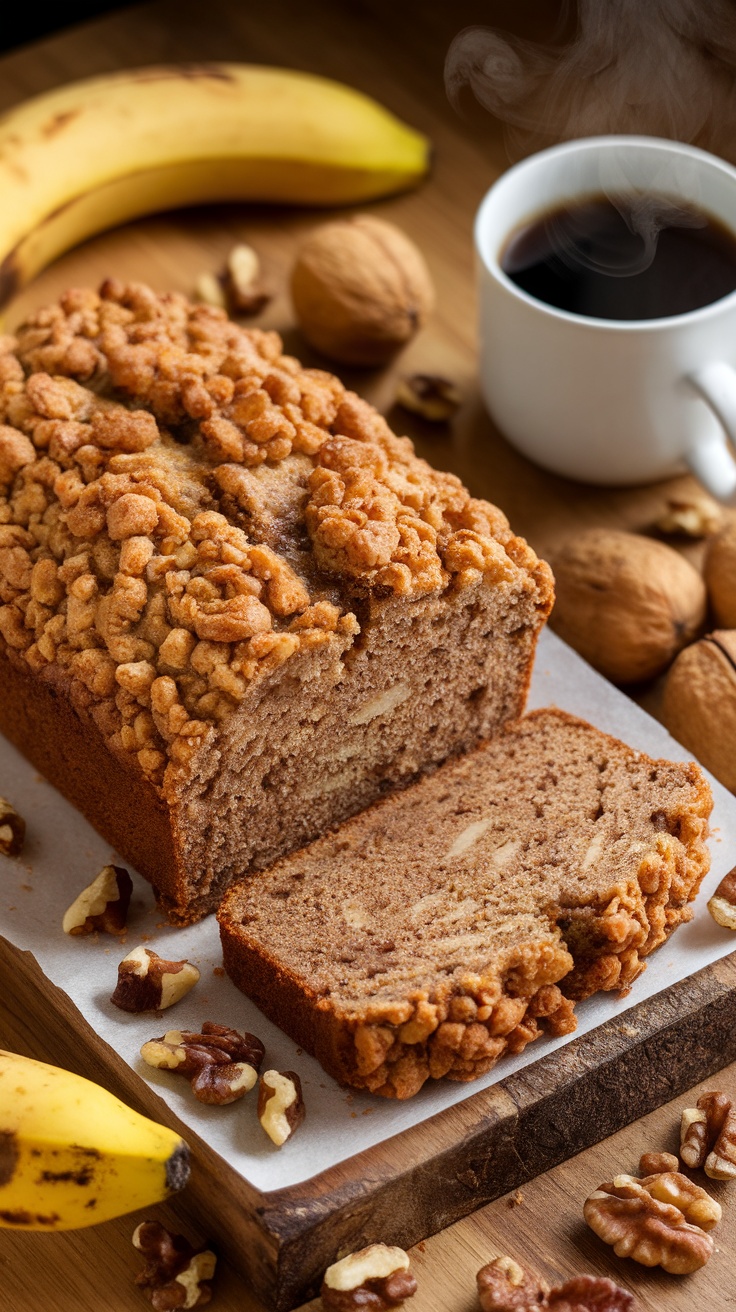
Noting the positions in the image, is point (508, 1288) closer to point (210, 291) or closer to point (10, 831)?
point (10, 831)

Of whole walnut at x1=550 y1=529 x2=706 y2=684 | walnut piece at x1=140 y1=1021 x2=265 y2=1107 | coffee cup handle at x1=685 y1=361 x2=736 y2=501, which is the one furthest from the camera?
coffee cup handle at x1=685 y1=361 x2=736 y2=501

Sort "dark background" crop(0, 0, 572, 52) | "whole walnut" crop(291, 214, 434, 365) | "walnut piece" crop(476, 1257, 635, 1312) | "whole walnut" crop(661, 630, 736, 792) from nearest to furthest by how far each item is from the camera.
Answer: "walnut piece" crop(476, 1257, 635, 1312), "whole walnut" crop(661, 630, 736, 792), "whole walnut" crop(291, 214, 434, 365), "dark background" crop(0, 0, 572, 52)

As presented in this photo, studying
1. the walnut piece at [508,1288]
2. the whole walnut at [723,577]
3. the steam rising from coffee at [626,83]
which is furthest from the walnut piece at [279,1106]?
the steam rising from coffee at [626,83]

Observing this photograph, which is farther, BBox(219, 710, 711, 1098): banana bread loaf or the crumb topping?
the crumb topping

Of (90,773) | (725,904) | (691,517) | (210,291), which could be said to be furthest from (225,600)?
(210,291)

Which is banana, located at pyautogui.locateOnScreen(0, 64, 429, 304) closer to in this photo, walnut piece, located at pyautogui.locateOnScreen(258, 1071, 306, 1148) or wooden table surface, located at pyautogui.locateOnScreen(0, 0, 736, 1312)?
wooden table surface, located at pyautogui.locateOnScreen(0, 0, 736, 1312)

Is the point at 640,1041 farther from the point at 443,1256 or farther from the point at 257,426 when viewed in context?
the point at 257,426

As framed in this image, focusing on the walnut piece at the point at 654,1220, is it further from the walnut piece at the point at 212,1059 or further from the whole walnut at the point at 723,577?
the whole walnut at the point at 723,577

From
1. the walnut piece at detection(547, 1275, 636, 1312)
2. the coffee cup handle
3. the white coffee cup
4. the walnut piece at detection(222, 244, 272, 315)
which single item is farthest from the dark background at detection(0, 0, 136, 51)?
the walnut piece at detection(547, 1275, 636, 1312)
